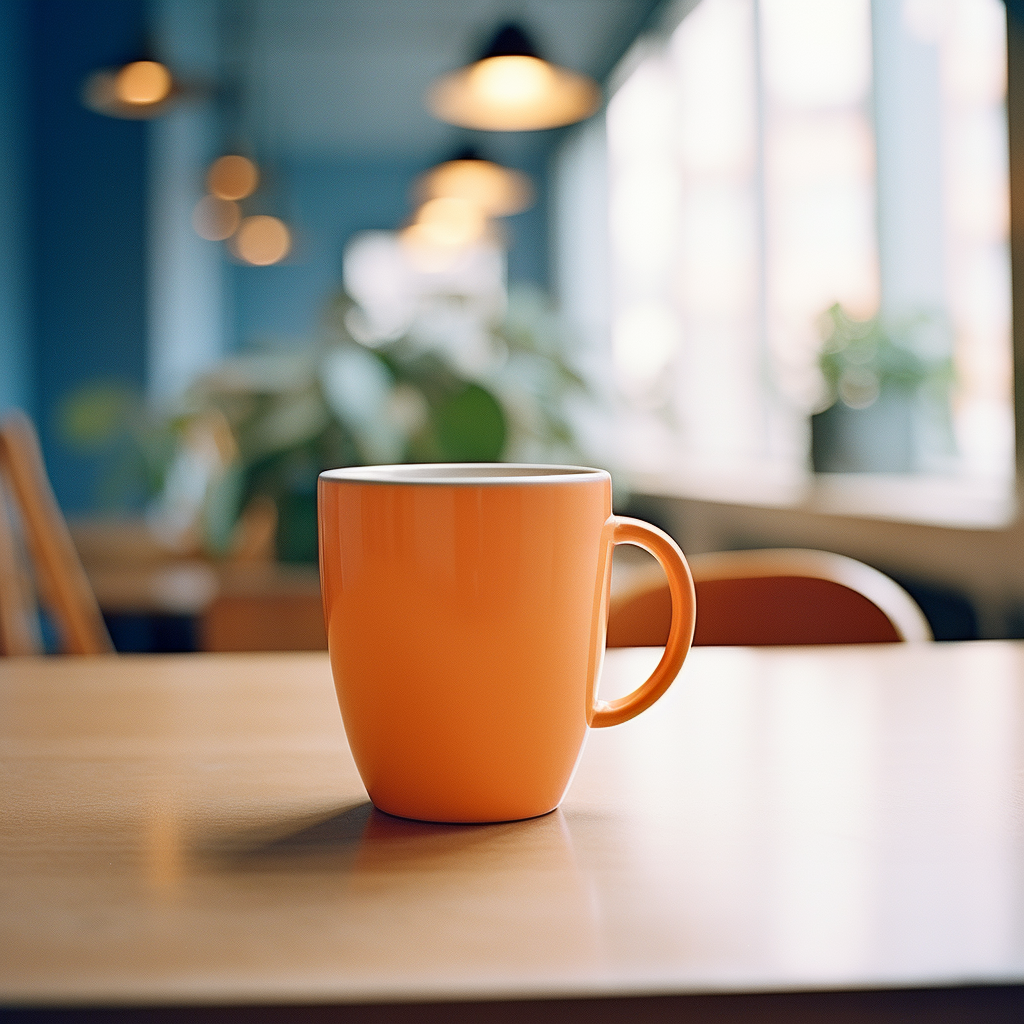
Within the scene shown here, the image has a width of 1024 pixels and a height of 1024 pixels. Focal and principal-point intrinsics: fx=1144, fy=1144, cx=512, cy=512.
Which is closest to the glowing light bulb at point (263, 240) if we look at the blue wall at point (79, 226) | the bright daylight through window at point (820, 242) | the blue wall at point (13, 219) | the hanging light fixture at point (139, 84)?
the blue wall at point (79, 226)

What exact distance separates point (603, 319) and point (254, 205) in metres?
2.06

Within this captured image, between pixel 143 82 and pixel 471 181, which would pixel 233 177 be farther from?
pixel 143 82

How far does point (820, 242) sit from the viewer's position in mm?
3398

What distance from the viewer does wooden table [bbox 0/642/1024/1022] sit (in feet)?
0.86

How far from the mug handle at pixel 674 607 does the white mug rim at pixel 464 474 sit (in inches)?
0.9

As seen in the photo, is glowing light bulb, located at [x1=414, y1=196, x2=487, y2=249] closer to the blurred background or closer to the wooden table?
the blurred background

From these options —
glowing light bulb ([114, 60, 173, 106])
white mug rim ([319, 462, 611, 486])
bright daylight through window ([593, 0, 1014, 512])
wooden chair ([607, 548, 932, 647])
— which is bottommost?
wooden chair ([607, 548, 932, 647])

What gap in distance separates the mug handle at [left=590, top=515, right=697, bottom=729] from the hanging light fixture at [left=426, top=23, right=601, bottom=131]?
2.09m

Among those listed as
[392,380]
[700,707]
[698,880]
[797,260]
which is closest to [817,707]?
[700,707]

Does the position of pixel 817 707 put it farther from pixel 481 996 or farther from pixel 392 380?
pixel 392 380

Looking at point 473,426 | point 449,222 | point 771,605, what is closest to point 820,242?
point 473,426

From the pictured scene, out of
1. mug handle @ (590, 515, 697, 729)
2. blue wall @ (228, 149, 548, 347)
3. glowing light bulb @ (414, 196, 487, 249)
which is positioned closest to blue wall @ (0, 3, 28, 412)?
glowing light bulb @ (414, 196, 487, 249)

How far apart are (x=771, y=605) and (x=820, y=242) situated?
271 centimetres

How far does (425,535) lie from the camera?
14.6 inches
